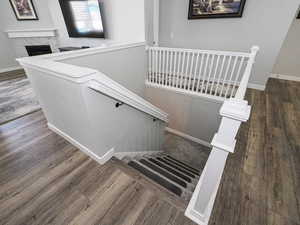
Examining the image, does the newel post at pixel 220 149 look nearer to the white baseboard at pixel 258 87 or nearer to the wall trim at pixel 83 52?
the wall trim at pixel 83 52

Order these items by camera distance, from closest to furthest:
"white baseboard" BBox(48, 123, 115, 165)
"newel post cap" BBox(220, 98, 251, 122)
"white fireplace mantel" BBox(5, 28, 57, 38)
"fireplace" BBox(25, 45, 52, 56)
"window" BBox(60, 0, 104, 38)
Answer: "newel post cap" BBox(220, 98, 251, 122) < "white baseboard" BBox(48, 123, 115, 165) < "window" BBox(60, 0, 104, 38) < "white fireplace mantel" BBox(5, 28, 57, 38) < "fireplace" BBox(25, 45, 52, 56)

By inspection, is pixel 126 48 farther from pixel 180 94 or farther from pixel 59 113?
pixel 59 113

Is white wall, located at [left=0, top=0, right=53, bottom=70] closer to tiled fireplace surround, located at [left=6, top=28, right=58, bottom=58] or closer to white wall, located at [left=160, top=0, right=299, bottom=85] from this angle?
tiled fireplace surround, located at [left=6, top=28, right=58, bottom=58]

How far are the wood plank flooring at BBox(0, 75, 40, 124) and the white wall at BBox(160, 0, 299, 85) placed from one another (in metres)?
3.52

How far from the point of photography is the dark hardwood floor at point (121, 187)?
1.19m

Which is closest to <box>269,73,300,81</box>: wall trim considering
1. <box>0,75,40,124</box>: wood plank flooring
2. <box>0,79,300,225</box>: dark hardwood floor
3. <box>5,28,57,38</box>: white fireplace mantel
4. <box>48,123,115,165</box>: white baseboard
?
<box>0,79,300,225</box>: dark hardwood floor

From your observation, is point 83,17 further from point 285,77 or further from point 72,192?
point 285,77

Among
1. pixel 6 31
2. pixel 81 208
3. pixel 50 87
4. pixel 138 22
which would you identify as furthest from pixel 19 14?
pixel 81 208

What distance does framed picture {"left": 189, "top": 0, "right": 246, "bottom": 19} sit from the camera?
111 inches

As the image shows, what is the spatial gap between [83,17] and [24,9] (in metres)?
2.54

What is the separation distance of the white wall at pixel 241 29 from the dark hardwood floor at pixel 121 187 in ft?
5.78

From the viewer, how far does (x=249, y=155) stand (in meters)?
1.71

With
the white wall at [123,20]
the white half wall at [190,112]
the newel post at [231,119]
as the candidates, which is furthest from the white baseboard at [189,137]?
the newel post at [231,119]

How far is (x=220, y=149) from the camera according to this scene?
0.82 m
